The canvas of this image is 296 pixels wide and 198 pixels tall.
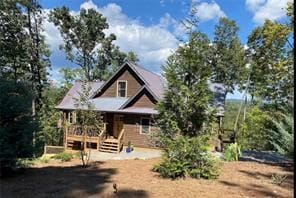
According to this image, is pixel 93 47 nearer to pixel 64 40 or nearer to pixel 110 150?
pixel 64 40

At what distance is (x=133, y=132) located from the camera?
2328cm

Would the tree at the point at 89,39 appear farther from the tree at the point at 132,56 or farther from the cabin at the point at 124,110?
the cabin at the point at 124,110

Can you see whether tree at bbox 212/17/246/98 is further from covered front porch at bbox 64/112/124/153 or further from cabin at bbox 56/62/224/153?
covered front porch at bbox 64/112/124/153

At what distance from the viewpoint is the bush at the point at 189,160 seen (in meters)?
9.30

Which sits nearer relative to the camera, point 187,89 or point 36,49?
point 187,89

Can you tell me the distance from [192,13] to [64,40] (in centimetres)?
3110

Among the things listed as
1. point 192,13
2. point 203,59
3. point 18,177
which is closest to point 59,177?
point 18,177

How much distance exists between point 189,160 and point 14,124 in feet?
16.5

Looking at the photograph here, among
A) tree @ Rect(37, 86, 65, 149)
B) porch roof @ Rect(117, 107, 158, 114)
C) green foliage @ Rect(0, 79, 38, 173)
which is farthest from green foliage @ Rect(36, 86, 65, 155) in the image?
green foliage @ Rect(0, 79, 38, 173)

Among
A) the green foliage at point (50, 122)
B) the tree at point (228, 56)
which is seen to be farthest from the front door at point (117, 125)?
the tree at point (228, 56)

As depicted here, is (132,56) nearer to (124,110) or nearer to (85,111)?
(124,110)

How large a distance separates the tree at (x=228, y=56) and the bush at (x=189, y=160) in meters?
24.6

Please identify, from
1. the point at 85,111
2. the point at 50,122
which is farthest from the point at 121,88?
the point at 85,111

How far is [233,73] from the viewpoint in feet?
115
